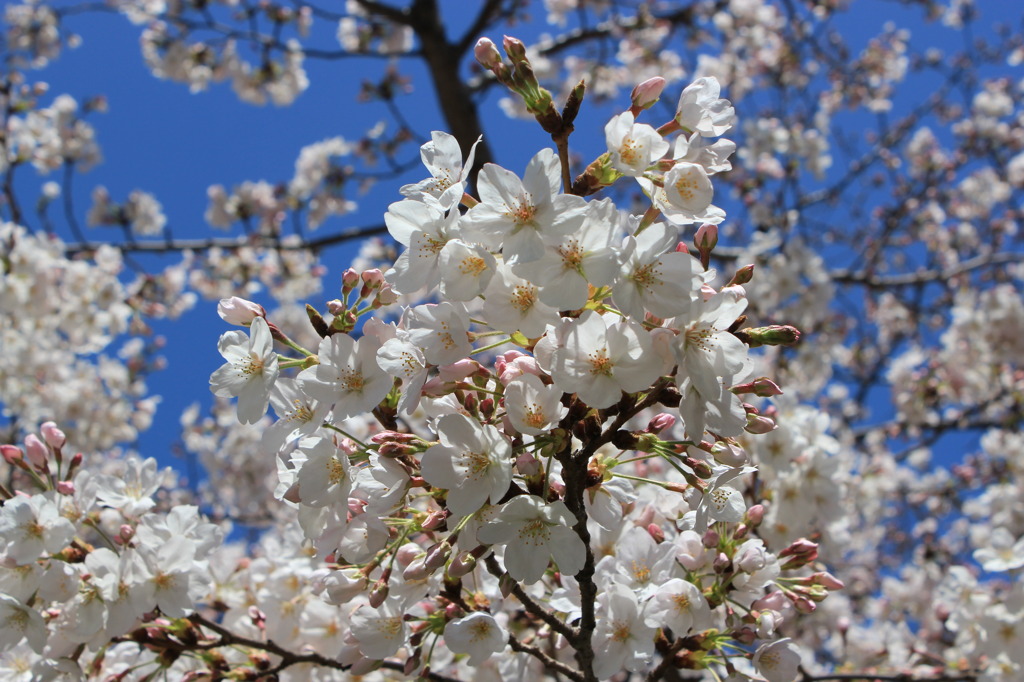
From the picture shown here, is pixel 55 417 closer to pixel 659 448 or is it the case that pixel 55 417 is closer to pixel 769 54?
pixel 659 448

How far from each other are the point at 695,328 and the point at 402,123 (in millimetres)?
5614

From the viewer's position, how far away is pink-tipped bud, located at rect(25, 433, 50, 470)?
188 cm

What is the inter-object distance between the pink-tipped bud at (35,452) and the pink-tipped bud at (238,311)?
0.87 m

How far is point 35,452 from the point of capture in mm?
1886

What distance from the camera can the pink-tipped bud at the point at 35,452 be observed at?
6.16ft

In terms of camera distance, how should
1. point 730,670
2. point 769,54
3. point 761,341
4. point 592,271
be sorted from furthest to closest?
point 769,54 < point 730,670 < point 761,341 < point 592,271

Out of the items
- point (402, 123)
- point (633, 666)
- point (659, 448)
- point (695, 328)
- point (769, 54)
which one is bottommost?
point (633, 666)

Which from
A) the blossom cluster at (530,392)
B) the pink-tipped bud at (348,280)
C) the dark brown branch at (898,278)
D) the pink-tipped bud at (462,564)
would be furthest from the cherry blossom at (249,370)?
the dark brown branch at (898,278)

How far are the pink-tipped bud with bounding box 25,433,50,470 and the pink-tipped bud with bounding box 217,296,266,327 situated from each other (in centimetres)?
87

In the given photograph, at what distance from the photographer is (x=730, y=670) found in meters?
1.59

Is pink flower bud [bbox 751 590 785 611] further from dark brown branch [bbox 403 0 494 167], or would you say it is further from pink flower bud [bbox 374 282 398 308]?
dark brown branch [bbox 403 0 494 167]

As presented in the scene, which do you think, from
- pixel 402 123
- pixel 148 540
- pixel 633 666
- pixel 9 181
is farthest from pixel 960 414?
pixel 9 181

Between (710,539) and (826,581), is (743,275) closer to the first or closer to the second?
(710,539)

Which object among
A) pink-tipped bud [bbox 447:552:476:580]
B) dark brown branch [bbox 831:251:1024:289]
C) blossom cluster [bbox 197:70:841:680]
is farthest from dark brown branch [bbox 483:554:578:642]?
dark brown branch [bbox 831:251:1024:289]
